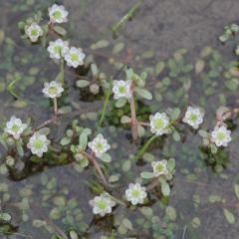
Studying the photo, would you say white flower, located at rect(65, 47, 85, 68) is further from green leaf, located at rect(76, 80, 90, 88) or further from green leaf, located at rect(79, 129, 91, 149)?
green leaf, located at rect(79, 129, 91, 149)

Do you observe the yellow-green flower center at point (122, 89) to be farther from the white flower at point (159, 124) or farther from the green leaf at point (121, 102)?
the white flower at point (159, 124)

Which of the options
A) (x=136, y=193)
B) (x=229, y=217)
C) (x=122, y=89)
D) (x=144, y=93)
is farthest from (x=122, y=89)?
(x=229, y=217)

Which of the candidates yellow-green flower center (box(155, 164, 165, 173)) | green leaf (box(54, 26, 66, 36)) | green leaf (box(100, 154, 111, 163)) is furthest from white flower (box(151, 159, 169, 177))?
green leaf (box(54, 26, 66, 36))

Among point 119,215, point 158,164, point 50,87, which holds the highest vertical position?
point 50,87

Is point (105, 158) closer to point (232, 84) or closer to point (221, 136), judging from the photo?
point (221, 136)

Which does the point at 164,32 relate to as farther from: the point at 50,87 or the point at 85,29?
the point at 50,87

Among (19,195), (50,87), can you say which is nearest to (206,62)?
(50,87)

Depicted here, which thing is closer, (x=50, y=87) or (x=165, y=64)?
(x=50, y=87)
